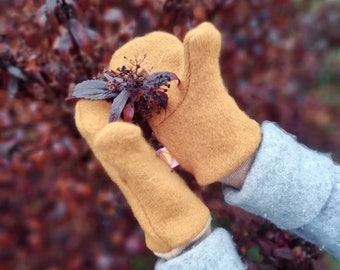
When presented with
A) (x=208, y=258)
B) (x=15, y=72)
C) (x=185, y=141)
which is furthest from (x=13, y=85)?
(x=208, y=258)

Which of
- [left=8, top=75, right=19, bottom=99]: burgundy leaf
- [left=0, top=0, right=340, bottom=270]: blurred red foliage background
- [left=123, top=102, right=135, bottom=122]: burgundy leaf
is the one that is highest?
[left=123, top=102, right=135, bottom=122]: burgundy leaf

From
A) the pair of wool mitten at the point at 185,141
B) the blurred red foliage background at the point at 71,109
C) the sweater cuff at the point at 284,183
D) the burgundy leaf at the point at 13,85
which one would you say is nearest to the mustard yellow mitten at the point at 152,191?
the pair of wool mitten at the point at 185,141

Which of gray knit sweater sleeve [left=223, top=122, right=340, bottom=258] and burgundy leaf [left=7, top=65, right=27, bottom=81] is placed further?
burgundy leaf [left=7, top=65, right=27, bottom=81]

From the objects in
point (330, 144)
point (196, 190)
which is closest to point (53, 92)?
point (196, 190)

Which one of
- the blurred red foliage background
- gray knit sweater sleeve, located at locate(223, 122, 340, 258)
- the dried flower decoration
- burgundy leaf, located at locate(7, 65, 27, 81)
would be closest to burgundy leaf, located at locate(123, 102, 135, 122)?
the dried flower decoration

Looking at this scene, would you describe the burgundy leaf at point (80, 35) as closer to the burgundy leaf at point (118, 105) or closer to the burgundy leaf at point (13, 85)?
the burgundy leaf at point (13, 85)

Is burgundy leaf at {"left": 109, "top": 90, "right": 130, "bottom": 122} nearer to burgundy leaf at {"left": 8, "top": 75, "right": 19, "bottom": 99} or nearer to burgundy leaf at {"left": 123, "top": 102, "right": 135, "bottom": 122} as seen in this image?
burgundy leaf at {"left": 123, "top": 102, "right": 135, "bottom": 122}
